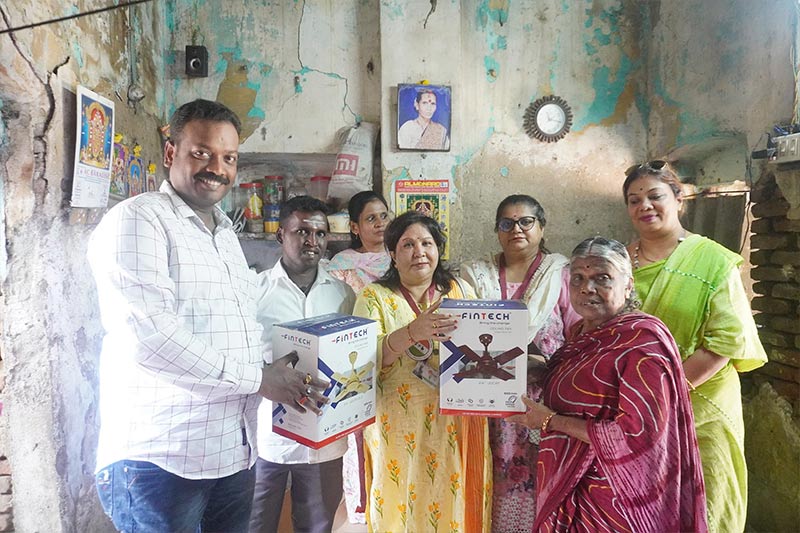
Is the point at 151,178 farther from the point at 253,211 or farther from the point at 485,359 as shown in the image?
the point at 485,359

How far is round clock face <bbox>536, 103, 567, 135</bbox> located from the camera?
3.10 metres

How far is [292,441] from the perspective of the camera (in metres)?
1.59

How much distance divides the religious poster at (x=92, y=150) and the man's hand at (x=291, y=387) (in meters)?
0.94

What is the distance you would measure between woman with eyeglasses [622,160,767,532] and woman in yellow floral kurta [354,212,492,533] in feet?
2.44

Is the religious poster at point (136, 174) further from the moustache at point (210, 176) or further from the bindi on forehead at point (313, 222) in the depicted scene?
the moustache at point (210, 176)

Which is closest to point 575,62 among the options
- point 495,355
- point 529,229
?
point 529,229

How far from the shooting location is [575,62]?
3107 millimetres

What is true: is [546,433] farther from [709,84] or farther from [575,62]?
[575,62]

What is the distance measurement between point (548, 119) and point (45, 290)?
2929mm

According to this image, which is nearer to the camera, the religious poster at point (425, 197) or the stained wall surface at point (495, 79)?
the stained wall surface at point (495, 79)

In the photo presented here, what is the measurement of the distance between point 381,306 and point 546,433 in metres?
0.63

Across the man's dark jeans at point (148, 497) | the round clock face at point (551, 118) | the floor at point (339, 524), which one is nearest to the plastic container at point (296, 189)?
the round clock face at point (551, 118)

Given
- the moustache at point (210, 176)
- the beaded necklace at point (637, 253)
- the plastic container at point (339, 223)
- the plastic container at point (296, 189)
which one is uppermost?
the plastic container at point (296, 189)

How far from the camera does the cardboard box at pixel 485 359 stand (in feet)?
4.15
